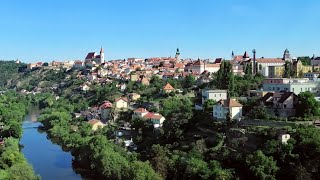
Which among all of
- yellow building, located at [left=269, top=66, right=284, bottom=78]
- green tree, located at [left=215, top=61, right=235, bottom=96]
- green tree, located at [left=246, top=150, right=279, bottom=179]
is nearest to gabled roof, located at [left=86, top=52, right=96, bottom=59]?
yellow building, located at [left=269, top=66, right=284, bottom=78]

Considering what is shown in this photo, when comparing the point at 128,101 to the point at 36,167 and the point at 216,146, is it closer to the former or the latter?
the point at 36,167

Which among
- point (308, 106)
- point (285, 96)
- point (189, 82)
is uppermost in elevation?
point (189, 82)

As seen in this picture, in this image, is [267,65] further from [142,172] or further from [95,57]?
[95,57]

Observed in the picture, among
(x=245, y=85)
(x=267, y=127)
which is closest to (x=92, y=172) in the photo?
(x=267, y=127)

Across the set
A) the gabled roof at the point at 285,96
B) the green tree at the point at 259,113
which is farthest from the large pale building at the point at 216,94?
the gabled roof at the point at 285,96

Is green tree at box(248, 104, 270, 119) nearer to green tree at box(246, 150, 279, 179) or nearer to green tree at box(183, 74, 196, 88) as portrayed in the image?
green tree at box(246, 150, 279, 179)

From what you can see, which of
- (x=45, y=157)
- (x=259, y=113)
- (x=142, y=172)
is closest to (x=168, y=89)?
(x=45, y=157)

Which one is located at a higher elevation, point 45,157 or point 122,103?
point 122,103

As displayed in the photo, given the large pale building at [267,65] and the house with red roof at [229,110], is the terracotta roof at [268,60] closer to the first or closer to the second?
the large pale building at [267,65]

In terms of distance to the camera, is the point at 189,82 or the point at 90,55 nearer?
the point at 189,82
